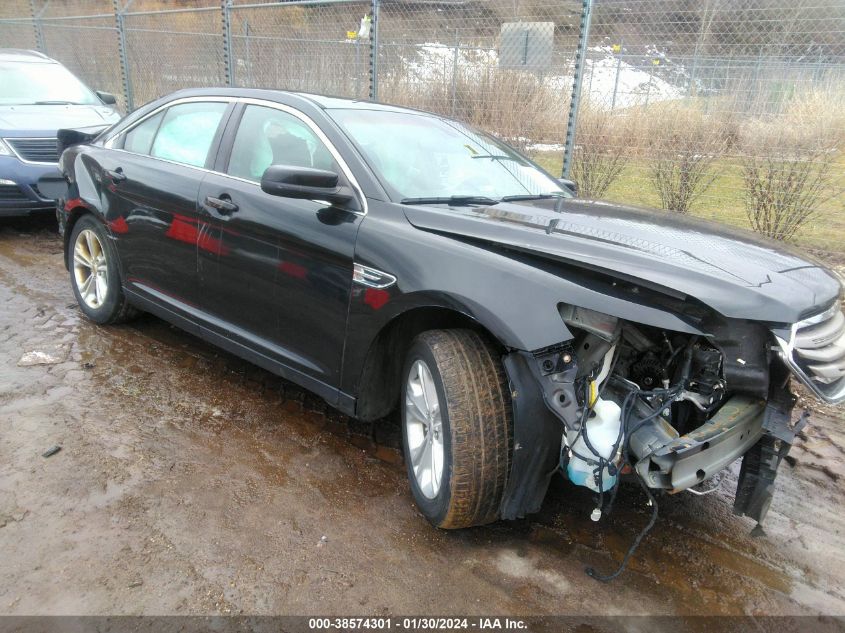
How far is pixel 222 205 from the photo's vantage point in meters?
3.35

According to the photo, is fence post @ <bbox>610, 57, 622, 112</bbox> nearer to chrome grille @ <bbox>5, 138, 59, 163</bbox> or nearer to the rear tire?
the rear tire

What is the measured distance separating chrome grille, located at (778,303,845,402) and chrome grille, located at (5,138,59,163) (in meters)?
6.88

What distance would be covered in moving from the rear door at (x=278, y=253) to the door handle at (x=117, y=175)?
3.11ft

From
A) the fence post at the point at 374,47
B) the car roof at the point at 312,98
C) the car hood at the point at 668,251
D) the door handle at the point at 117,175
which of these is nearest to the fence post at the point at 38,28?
the fence post at the point at 374,47

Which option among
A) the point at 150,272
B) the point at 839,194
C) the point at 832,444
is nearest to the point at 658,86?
the point at 839,194

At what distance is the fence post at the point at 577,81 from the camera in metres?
5.70

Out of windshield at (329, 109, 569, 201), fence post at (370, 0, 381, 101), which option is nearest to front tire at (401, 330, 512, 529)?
windshield at (329, 109, 569, 201)

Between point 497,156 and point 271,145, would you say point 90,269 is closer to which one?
point 271,145

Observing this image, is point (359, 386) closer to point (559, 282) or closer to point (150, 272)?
point (559, 282)

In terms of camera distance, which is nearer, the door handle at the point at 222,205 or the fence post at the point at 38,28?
the door handle at the point at 222,205

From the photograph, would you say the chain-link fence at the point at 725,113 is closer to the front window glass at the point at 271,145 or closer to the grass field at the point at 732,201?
the grass field at the point at 732,201

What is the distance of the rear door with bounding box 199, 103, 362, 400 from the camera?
288cm

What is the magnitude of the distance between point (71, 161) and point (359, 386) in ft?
10.7

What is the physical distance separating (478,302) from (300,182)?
99cm
